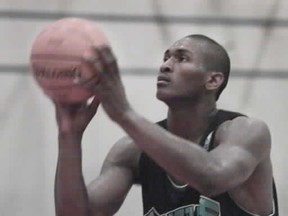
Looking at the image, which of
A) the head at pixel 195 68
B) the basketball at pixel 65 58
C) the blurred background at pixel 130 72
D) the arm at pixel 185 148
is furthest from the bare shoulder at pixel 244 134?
the blurred background at pixel 130 72

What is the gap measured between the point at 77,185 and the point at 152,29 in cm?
104

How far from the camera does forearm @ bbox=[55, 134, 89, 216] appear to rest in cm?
186

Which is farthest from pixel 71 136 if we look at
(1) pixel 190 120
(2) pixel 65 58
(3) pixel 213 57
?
(3) pixel 213 57

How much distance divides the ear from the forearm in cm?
42

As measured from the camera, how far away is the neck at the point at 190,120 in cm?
202

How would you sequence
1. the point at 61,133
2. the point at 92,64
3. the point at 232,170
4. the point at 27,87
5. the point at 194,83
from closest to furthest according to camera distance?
the point at 92,64
the point at 232,170
the point at 61,133
the point at 194,83
the point at 27,87

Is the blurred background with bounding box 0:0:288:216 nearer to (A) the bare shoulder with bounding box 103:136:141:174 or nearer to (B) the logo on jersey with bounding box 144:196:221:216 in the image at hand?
(A) the bare shoulder with bounding box 103:136:141:174

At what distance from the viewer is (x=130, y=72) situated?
2.75 meters

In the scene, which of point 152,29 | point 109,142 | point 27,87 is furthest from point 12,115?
point 152,29

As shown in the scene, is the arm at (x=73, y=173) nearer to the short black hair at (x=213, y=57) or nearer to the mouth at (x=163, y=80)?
the mouth at (x=163, y=80)

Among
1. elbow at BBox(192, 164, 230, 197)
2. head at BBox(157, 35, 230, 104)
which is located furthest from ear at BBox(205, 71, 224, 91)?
elbow at BBox(192, 164, 230, 197)

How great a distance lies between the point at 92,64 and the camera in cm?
155

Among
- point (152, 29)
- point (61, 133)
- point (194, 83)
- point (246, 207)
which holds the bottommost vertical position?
point (246, 207)

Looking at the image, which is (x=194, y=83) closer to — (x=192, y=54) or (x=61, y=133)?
(x=192, y=54)
